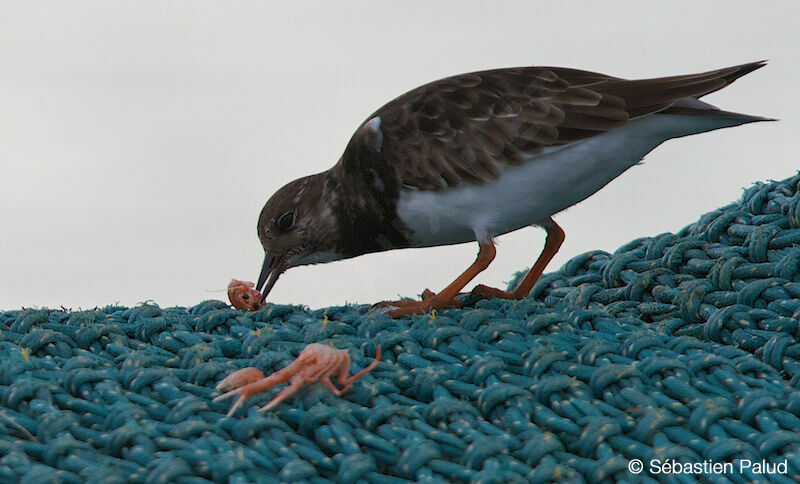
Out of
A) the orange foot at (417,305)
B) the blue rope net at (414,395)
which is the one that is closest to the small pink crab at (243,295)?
the blue rope net at (414,395)

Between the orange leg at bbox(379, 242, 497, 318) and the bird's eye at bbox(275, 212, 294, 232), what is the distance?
0.61m

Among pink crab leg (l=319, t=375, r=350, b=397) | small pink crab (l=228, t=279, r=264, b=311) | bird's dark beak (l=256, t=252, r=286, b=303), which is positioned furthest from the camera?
bird's dark beak (l=256, t=252, r=286, b=303)

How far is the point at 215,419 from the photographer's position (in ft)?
7.90

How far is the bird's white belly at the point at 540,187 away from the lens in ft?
11.7

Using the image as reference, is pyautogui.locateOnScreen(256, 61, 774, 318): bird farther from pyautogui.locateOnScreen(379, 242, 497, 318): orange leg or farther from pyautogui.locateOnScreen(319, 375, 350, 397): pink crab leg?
pyautogui.locateOnScreen(319, 375, 350, 397): pink crab leg

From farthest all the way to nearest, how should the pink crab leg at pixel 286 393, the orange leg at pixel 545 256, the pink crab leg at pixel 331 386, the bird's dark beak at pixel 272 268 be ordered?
the bird's dark beak at pixel 272 268 < the orange leg at pixel 545 256 < the pink crab leg at pixel 331 386 < the pink crab leg at pixel 286 393

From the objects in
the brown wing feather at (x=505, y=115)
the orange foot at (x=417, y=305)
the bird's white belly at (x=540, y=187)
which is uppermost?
the brown wing feather at (x=505, y=115)

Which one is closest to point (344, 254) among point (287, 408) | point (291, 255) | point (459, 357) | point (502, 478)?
point (291, 255)

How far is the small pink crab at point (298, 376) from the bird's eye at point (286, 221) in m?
1.45

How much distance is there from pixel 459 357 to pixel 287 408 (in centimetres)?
56

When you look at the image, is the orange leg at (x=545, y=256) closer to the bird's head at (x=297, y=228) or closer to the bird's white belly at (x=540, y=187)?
the bird's white belly at (x=540, y=187)

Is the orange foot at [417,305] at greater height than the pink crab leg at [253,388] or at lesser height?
greater

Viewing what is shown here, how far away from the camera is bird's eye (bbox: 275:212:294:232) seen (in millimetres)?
4023

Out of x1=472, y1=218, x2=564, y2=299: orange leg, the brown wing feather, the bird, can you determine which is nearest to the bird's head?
the bird
